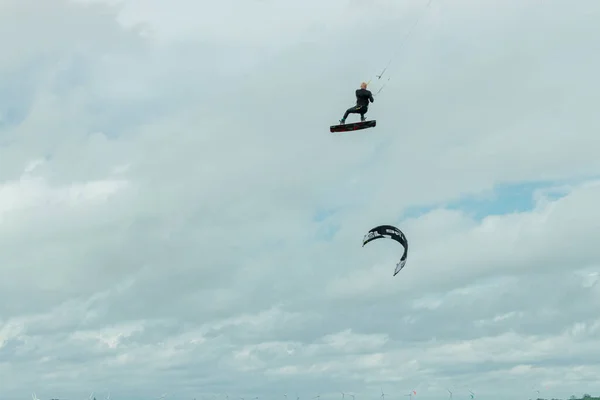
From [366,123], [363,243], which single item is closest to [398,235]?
[363,243]

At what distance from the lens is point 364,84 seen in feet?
206

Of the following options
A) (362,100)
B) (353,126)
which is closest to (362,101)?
(362,100)

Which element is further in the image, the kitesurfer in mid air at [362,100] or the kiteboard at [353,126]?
the kiteboard at [353,126]

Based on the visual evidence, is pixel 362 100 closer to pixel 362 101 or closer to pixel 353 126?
pixel 362 101

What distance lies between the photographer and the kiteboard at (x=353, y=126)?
65.2 m

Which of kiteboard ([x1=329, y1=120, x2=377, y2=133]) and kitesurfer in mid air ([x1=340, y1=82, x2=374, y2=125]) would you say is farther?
kiteboard ([x1=329, y1=120, x2=377, y2=133])

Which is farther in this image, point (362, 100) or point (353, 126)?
point (353, 126)

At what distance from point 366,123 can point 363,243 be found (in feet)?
61.6

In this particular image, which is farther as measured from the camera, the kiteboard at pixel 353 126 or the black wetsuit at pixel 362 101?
the kiteboard at pixel 353 126

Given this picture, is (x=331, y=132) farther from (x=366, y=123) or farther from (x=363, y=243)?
(x=363, y=243)

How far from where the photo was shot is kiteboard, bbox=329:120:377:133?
2569 inches

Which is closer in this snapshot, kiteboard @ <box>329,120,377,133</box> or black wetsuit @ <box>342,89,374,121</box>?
black wetsuit @ <box>342,89,374,121</box>

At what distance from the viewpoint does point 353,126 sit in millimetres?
65625

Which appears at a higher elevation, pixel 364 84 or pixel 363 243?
pixel 364 84
